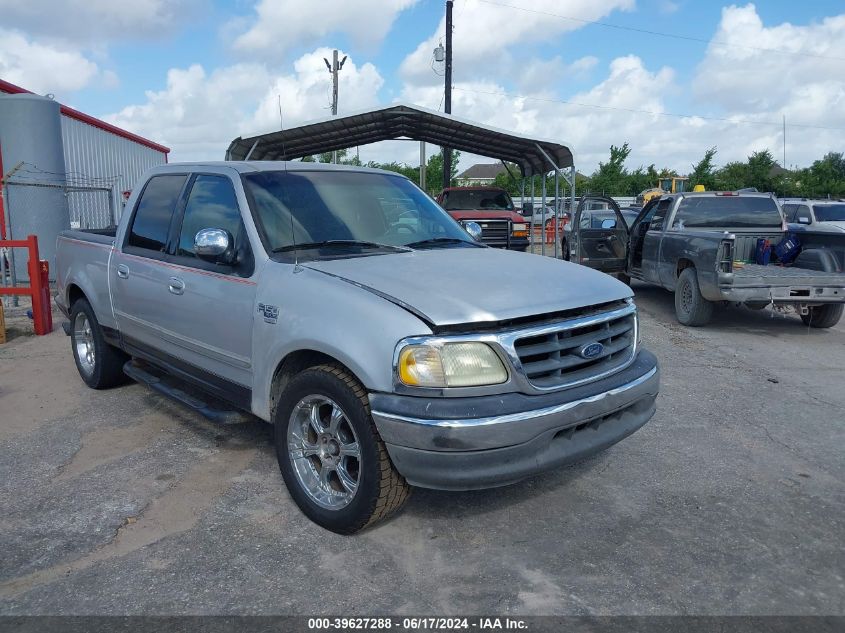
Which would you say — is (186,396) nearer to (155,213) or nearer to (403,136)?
(155,213)

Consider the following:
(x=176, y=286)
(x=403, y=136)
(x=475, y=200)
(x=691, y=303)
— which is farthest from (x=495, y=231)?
(x=176, y=286)

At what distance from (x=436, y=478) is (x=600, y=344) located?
1102mm

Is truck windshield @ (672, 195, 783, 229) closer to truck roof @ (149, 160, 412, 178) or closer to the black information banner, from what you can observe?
truck roof @ (149, 160, 412, 178)

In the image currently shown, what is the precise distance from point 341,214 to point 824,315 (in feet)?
24.6

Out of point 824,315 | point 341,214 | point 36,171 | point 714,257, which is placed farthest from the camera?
point 36,171

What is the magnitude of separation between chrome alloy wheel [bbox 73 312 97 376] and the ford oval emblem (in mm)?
4456

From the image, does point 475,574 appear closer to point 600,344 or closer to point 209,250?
point 600,344

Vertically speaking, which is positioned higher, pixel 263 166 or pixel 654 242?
pixel 263 166

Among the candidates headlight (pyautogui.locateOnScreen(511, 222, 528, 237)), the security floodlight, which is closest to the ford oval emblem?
headlight (pyautogui.locateOnScreen(511, 222, 528, 237))

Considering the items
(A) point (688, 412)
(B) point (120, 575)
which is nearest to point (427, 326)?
(B) point (120, 575)

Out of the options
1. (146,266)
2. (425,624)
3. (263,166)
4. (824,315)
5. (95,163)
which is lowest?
(425,624)

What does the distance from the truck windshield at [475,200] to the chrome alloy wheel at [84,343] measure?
11559 mm

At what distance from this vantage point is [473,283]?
131 inches

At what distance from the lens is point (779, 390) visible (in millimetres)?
6145
